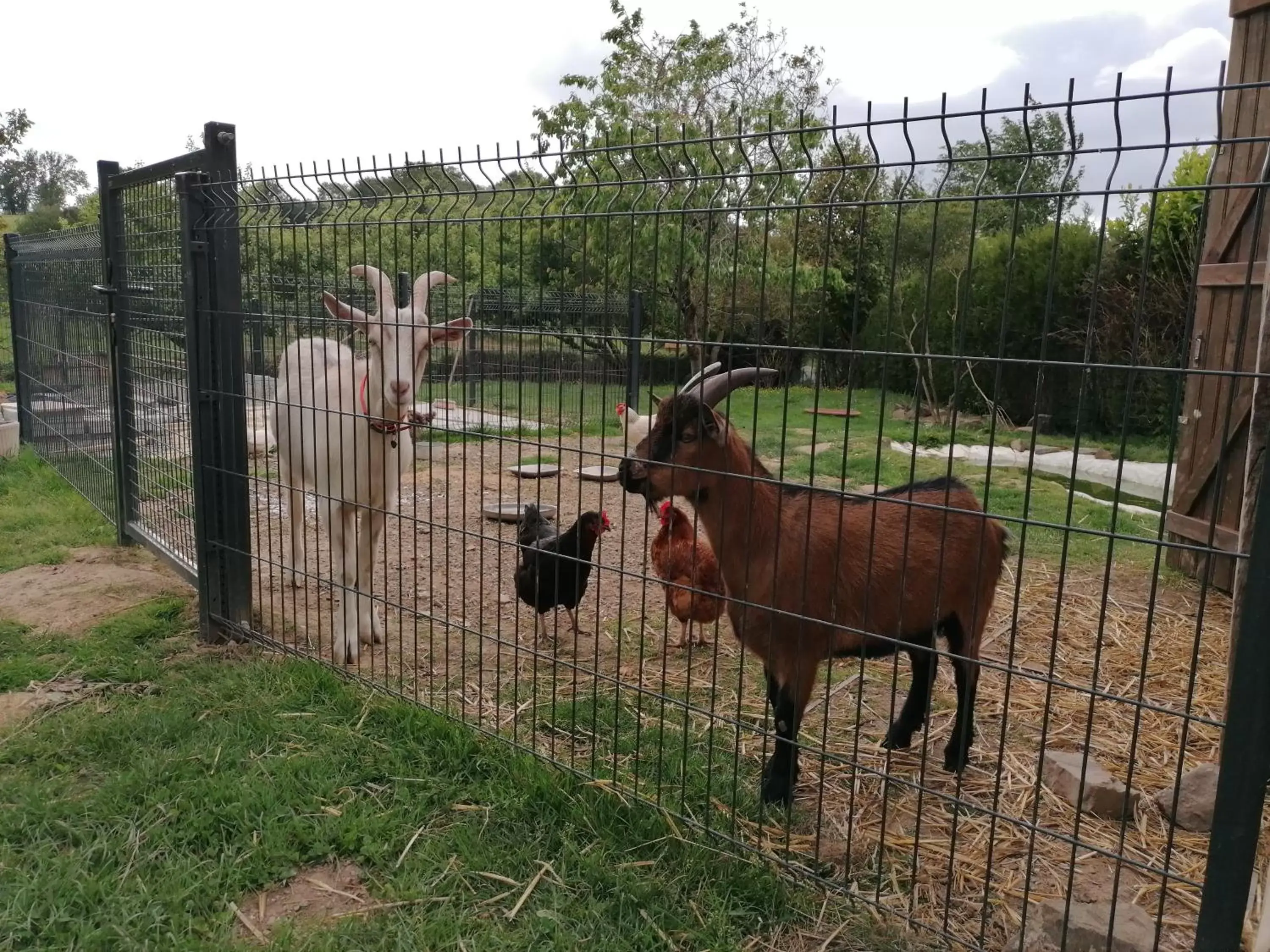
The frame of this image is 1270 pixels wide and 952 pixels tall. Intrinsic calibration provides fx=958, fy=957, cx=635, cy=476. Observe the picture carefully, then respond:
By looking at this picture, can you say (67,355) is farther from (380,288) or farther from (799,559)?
(799,559)

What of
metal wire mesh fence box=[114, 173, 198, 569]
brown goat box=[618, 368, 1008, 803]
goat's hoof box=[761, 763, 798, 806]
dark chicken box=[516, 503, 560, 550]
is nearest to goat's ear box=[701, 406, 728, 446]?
brown goat box=[618, 368, 1008, 803]

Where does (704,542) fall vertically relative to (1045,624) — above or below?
above

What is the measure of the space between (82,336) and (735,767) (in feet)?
21.5

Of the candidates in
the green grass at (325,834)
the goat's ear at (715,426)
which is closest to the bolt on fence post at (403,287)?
the green grass at (325,834)

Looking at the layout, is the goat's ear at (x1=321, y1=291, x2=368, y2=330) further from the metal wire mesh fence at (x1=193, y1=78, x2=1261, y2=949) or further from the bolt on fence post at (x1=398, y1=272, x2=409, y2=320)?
the bolt on fence post at (x1=398, y1=272, x2=409, y2=320)

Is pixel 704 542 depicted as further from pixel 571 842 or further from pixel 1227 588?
pixel 1227 588

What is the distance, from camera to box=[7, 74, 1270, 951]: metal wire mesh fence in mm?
2451

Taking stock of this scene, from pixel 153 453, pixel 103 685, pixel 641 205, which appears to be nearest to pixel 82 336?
pixel 153 453

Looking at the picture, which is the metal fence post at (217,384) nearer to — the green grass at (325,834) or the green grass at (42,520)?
the green grass at (325,834)

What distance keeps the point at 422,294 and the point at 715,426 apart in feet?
5.77

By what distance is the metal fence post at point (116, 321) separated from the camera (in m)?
5.79

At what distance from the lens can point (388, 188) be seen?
367cm

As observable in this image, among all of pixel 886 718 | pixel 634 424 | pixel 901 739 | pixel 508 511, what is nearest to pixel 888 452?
pixel 508 511

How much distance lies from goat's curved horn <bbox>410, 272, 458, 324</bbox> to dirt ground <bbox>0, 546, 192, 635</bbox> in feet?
8.11
